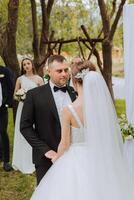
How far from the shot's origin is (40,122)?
4375 millimetres

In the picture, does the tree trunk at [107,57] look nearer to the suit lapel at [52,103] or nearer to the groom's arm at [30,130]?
the suit lapel at [52,103]

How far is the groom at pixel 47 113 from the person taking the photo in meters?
4.27

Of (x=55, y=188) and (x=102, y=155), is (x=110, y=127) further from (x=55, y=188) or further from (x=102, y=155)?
(x=55, y=188)

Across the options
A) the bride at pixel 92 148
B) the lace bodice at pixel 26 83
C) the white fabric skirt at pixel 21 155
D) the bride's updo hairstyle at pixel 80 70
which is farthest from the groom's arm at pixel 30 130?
the white fabric skirt at pixel 21 155

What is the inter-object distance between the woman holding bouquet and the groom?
2.67 meters

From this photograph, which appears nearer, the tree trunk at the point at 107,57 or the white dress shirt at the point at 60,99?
the white dress shirt at the point at 60,99

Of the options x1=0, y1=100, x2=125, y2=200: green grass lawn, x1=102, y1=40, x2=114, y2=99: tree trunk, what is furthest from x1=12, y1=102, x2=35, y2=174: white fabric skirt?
x1=102, y1=40, x2=114, y2=99: tree trunk

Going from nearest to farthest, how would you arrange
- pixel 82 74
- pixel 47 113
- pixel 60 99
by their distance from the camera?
pixel 82 74 → pixel 47 113 → pixel 60 99

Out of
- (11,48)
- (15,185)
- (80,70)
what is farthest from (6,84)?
(80,70)

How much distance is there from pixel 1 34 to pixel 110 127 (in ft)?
22.3

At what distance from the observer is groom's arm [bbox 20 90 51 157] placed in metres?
4.27

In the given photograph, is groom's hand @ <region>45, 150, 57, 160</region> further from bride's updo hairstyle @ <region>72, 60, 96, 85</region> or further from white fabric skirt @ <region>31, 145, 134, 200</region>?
bride's updo hairstyle @ <region>72, 60, 96, 85</region>

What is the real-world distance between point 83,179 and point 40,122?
0.88 meters

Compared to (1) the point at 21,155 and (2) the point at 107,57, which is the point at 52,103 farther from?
(2) the point at 107,57
